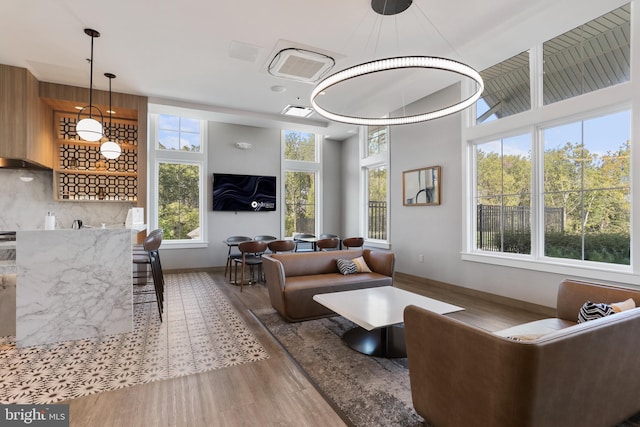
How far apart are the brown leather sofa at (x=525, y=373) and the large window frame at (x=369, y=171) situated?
4.74 metres

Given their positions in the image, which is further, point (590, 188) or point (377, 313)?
point (590, 188)

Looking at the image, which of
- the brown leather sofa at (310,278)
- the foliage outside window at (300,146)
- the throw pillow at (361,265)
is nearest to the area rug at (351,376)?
the brown leather sofa at (310,278)

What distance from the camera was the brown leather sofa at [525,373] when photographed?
128cm

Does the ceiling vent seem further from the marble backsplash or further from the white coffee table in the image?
the marble backsplash

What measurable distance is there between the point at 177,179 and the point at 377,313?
5.41m

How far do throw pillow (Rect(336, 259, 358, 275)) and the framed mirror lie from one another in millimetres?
2044

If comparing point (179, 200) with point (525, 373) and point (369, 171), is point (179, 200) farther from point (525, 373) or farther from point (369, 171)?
point (525, 373)

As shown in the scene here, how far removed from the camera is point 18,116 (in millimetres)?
4371

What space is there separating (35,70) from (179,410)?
207 inches

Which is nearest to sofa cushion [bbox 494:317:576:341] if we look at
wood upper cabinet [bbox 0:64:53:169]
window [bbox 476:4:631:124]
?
window [bbox 476:4:631:124]

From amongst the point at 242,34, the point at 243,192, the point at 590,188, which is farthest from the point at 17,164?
the point at 590,188

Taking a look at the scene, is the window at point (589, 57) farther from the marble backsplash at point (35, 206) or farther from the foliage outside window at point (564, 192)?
the marble backsplash at point (35, 206)

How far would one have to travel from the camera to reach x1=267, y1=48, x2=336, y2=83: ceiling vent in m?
3.96

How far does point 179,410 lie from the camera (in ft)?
6.46
